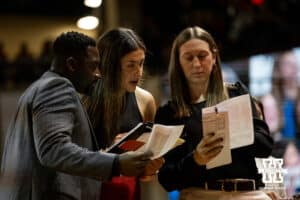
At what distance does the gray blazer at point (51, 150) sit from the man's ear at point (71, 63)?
75mm

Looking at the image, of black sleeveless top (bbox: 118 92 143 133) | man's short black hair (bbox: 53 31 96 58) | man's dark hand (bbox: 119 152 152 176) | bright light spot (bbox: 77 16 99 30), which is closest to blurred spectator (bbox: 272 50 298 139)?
bright light spot (bbox: 77 16 99 30)

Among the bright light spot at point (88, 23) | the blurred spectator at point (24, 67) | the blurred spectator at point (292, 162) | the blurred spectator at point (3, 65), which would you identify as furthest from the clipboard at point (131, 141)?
the blurred spectator at point (3, 65)

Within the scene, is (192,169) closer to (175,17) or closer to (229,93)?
(229,93)

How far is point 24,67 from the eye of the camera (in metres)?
8.71

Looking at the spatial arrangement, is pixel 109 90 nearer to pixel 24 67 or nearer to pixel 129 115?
pixel 129 115

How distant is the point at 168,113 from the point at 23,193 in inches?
37.5

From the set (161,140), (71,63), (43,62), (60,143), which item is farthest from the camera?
(43,62)

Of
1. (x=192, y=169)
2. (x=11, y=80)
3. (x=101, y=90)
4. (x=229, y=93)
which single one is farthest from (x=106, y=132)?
(x=11, y=80)

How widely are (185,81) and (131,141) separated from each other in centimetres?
73

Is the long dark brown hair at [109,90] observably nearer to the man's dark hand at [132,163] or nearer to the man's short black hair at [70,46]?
the man's short black hair at [70,46]

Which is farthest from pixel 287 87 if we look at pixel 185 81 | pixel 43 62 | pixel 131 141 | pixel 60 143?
pixel 60 143

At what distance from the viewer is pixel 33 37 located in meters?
10.1

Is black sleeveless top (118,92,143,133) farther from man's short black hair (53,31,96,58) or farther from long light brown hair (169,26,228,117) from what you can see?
man's short black hair (53,31,96,58)

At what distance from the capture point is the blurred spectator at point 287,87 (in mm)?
6262
